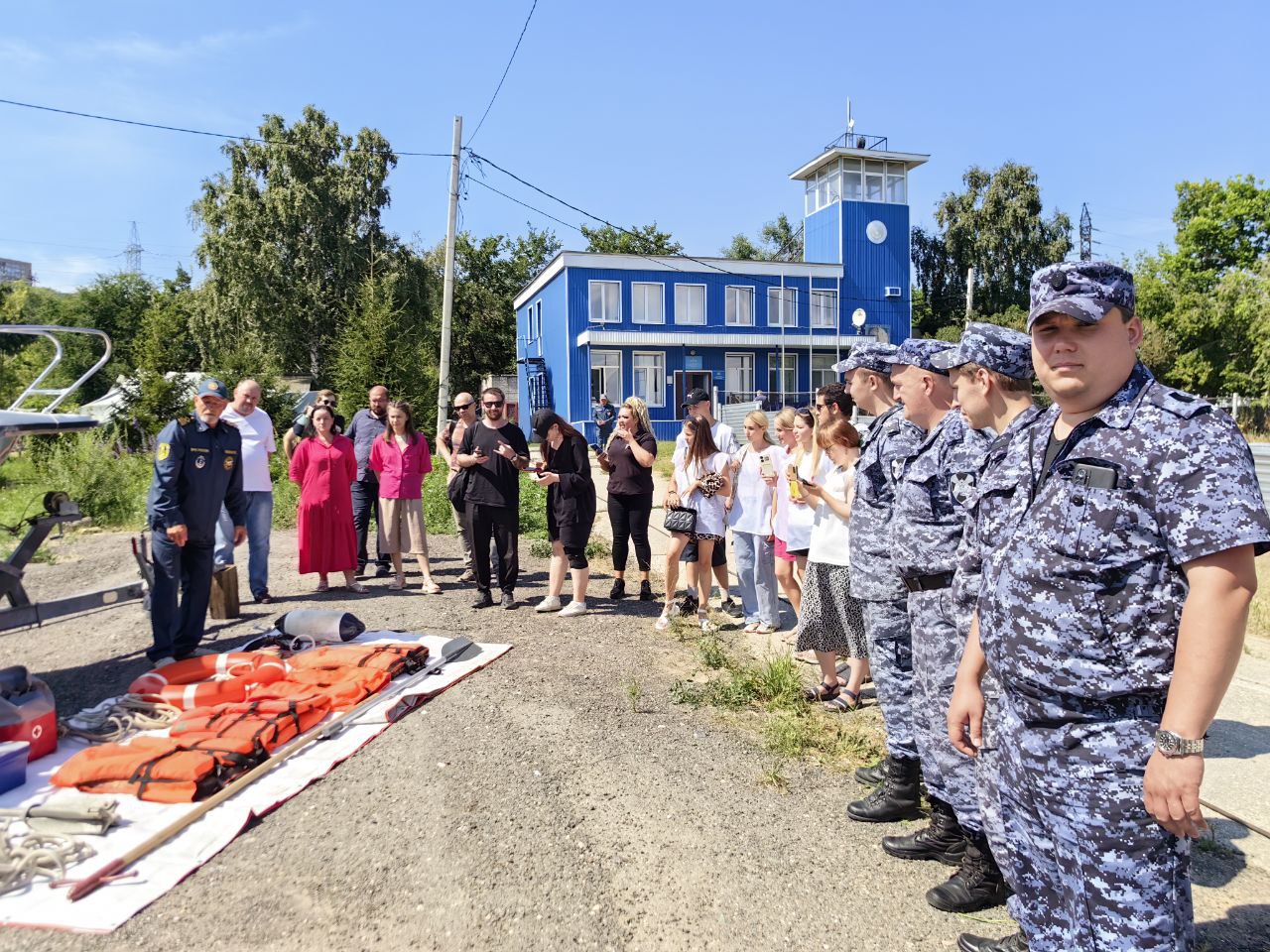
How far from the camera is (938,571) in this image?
3.10 m

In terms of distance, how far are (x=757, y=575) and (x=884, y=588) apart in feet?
10.7

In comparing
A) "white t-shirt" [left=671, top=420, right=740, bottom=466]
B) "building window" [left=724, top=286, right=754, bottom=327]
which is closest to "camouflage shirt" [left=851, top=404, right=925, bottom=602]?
"white t-shirt" [left=671, top=420, right=740, bottom=466]

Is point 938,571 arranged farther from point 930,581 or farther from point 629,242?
point 629,242

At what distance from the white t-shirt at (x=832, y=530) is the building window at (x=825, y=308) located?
1231 inches

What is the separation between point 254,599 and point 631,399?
12.9ft

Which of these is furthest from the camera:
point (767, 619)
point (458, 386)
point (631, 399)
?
point (458, 386)

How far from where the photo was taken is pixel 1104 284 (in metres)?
1.95

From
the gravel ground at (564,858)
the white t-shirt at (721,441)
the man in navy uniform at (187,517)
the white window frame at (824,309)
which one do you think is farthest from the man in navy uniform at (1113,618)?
the white window frame at (824,309)

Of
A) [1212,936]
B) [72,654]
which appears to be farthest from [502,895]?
[72,654]

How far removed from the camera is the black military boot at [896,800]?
362 cm

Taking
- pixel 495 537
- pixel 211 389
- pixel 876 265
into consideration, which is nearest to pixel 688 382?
pixel 876 265

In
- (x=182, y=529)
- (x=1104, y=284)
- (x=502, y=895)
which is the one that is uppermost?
(x=1104, y=284)

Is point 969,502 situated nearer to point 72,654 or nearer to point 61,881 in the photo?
point 61,881

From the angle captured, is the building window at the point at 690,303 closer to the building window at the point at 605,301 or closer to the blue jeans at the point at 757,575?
the building window at the point at 605,301
